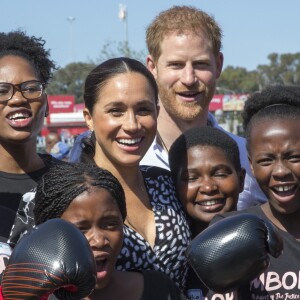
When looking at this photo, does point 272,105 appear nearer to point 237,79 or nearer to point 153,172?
point 153,172

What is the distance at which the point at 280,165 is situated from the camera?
322 cm

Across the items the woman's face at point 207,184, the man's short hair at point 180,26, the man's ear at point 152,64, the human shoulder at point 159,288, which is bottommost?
the human shoulder at point 159,288

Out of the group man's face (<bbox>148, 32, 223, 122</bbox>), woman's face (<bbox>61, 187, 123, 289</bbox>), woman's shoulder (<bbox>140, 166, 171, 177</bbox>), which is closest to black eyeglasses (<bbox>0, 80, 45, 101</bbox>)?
woman's shoulder (<bbox>140, 166, 171, 177</bbox>)

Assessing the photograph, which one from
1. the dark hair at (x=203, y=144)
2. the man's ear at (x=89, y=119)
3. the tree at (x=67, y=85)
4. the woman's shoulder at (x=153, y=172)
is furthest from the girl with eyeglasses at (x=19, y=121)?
the tree at (x=67, y=85)

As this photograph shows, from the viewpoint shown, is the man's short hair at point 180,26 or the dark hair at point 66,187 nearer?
the dark hair at point 66,187

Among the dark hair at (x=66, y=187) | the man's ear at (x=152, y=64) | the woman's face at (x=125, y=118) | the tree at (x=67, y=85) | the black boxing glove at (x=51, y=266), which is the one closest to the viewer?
the black boxing glove at (x=51, y=266)

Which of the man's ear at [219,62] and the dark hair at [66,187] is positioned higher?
the man's ear at [219,62]

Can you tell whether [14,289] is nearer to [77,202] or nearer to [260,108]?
[77,202]

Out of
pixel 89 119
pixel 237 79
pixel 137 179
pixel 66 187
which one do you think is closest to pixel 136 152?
pixel 137 179

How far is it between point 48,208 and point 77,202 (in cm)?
13

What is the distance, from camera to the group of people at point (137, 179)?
2826 millimetres

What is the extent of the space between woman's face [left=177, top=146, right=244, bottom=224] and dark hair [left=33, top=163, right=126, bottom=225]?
0.59 m

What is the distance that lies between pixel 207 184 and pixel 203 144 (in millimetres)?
229

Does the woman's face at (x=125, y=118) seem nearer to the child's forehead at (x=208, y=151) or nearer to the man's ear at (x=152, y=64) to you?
the child's forehead at (x=208, y=151)
